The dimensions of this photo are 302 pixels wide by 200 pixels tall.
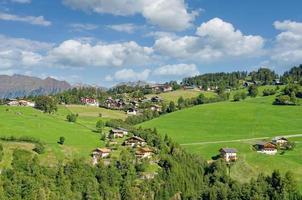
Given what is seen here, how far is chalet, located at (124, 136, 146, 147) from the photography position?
Answer: 138250 mm

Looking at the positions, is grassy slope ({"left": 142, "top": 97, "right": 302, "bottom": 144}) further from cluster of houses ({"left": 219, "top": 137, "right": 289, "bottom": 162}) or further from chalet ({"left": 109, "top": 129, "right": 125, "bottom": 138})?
chalet ({"left": 109, "top": 129, "right": 125, "bottom": 138})

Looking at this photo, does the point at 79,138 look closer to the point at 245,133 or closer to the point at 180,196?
the point at 180,196

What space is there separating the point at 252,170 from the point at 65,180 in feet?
147

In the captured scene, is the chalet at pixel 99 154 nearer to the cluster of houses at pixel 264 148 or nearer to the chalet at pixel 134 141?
the chalet at pixel 134 141

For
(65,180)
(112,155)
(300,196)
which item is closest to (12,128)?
(112,155)

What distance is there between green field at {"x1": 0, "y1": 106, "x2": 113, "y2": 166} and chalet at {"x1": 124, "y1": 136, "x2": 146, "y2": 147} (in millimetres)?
7254

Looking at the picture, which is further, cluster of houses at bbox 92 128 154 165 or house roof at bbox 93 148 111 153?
house roof at bbox 93 148 111 153

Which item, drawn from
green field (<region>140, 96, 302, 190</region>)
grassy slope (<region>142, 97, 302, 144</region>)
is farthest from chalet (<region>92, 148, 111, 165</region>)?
grassy slope (<region>142, 97, 302, 144</region>)

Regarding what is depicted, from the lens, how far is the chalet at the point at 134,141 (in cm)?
13825

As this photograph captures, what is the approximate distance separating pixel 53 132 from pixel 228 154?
52.3 metres

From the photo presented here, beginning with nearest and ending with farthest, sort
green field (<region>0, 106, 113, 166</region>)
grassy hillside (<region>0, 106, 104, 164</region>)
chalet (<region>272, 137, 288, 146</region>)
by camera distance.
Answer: green field (<region>0, 106, 113, 166</region>), grassy hillside (<region>0, 106, 104, 164</region>), chalet (<region>272, 137, 288, 146</region>)

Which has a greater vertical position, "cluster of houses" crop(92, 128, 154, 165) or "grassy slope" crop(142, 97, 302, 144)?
"grassy slope" crop(142, 97, 302, 144)

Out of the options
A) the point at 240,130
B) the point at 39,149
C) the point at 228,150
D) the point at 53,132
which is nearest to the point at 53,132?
the point at 53,132

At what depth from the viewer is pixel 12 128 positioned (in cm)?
14300
